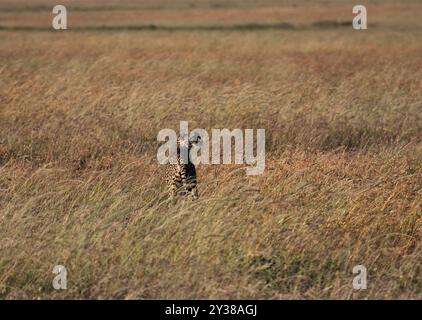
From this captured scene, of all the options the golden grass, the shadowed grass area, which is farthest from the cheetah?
the shadowed grass area

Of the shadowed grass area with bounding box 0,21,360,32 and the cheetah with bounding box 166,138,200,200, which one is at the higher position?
the shadowed grass area with bounding box 0,21,360,32

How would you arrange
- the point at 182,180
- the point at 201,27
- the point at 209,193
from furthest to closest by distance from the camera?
the point at 201,27, the point at 209,193, the point at 182,180

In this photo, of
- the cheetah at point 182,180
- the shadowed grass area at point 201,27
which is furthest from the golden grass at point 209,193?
the shadowed grass area at point 201,27

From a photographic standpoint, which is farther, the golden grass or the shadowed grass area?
the shadowed grass area

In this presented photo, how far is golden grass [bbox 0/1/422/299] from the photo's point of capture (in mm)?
4406

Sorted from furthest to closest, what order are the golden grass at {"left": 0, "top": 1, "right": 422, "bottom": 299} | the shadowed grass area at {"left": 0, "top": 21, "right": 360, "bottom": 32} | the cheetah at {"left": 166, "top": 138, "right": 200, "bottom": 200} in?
1. the shadowed grass area at {"left": 0, "top": 21, "right": 360, "bottom": 32}
2. the cheetah at {"left": 166, "top": 138, "right": 200, "bottom": 200}
3. the golden grass at {"left": 0, "top": 1, "right": 422, "bottom": 299}

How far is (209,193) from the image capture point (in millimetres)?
5793

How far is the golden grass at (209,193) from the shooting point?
4406 millimetres

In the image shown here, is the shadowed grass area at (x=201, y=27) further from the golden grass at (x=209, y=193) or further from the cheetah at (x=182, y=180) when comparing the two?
the cheetah at (x=182, y=180)

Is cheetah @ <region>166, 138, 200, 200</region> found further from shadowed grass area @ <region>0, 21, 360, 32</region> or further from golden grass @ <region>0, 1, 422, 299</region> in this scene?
shadowed grass area @ <region>0, 21, 360, 32</region>

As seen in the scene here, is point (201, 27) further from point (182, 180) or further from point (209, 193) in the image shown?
point (182, 180)

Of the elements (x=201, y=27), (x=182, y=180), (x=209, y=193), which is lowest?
(x=209, y=193)

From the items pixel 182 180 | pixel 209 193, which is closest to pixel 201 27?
pixel 209 193

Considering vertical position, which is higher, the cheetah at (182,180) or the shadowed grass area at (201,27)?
the shadowed grass area at (201,27)
